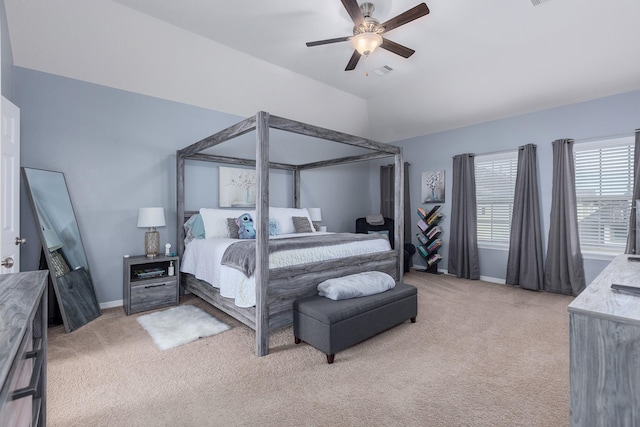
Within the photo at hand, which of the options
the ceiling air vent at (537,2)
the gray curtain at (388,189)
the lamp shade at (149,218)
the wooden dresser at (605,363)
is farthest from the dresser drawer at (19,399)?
the gray curtain at (388,189)

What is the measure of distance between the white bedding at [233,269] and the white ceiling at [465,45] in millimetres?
2329

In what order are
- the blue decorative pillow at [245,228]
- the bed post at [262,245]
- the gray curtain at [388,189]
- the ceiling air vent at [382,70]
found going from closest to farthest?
the bed post at [262,245]
the blue decorative pillow at [245,228]
the ceiling air vent at [382,70]
the gray curtain at [388,189]

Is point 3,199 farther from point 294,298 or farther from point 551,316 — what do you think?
point 551,316

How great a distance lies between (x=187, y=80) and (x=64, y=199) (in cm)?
189

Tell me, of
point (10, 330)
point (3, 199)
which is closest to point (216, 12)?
point (3, 199)

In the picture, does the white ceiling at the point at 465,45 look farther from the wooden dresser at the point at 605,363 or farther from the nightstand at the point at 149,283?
the wooden dresser at the point at 605,363

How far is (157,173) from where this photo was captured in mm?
3816

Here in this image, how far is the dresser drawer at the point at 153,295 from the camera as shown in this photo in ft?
10.8

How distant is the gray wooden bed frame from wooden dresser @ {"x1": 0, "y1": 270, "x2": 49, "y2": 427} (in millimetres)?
1351

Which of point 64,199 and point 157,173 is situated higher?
point 157,173

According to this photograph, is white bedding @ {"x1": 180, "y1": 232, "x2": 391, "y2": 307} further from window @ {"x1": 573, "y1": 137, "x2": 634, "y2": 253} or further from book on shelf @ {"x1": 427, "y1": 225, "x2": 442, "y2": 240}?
window @ {"x1": 573, "y1": 137, "x2": 634, "y2": 253}

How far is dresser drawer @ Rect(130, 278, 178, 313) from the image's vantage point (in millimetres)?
3291

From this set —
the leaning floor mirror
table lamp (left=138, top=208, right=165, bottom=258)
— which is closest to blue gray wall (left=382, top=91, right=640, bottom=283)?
table lamp (left=138, top=208, right=165, bottom=258)

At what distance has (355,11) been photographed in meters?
2.45
